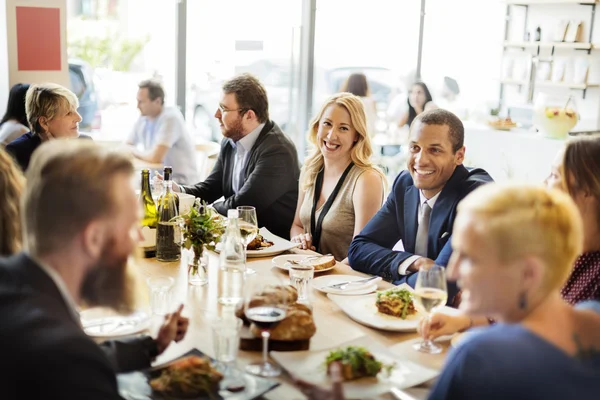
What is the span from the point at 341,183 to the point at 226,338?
1.76m

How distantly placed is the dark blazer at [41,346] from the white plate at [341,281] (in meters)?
1.08

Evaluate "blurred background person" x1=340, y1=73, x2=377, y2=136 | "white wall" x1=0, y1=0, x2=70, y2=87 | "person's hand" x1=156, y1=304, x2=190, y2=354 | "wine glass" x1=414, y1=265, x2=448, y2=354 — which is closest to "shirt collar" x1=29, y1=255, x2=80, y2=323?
"person's hand" x1=156, y1=304, x2=190, y2=354

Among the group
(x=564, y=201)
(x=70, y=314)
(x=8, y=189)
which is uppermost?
(x=564, y=201)

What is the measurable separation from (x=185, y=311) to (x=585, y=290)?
3.70 ft

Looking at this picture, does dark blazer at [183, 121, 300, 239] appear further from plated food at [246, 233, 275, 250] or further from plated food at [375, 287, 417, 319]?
plated food at [375, 287, 417, 319]

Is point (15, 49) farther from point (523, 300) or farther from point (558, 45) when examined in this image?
point (558, 45)

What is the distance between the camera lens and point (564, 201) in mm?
1150

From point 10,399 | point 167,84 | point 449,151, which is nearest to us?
point 10,399

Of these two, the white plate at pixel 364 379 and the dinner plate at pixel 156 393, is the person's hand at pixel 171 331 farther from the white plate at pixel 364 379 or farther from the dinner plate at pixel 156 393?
the white plate at pixel 364 379

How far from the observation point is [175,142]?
5.39m

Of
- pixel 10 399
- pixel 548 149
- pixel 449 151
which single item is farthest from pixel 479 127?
pixel 10 399

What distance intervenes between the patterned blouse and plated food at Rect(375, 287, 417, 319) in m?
0.43

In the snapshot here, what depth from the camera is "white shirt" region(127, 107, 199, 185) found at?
211 inches

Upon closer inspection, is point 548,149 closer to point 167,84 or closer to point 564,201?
point 167,84
